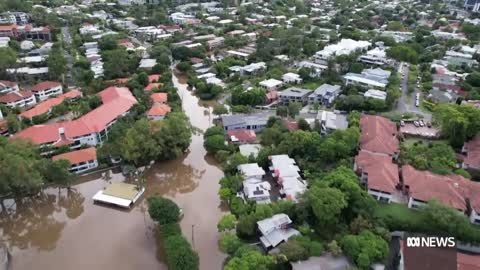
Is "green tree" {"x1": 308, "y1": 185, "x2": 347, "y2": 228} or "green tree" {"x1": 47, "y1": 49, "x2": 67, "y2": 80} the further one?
"green tree" {"x1": 47, "y1": 49, "x2": 67, "y2": 80}

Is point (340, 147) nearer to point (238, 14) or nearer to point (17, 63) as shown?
point (17, 63)

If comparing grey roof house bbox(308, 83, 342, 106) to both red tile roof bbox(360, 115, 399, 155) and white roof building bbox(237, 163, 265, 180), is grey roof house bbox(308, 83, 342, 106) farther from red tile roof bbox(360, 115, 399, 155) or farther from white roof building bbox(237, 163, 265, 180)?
white roof building bbox(237, 163, 265, 180)

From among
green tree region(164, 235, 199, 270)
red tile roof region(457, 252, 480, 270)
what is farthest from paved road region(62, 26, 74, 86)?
red tile roof region(457, 252, 480, 270)

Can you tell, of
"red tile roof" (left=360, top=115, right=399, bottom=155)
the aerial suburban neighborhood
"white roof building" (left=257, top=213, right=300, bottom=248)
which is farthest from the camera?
"red tile roof" (left=360, top=115, right=399, bottom=155)

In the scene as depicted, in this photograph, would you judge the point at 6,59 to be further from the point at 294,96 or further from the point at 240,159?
the point at 294,96

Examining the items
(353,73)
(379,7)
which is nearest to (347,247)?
(353,73)

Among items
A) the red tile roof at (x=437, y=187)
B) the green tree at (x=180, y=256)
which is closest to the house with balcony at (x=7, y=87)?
the green tree at (x=180, y=256)

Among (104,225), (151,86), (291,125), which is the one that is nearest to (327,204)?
(291,125)

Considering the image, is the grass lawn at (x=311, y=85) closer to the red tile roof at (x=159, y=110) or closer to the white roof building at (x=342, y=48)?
the white roof building at (x=342, y=48)
